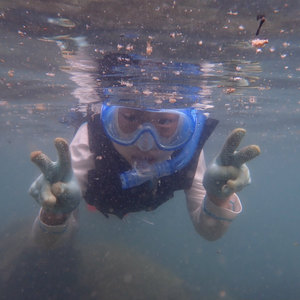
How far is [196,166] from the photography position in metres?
5.99

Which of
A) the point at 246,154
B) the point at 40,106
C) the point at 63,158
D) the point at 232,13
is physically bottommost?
the point at 40,106

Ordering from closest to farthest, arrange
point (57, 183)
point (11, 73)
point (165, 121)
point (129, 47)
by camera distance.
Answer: point (57, 183) < point (165, 121) < point (129, 47) < point (11, 73)

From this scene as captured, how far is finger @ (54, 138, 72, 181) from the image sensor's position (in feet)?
11.5

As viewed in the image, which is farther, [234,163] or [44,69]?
[44,69]

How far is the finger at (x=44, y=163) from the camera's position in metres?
3.50

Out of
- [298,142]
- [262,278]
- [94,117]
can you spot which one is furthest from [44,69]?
[262,278]

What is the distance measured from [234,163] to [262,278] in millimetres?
34275

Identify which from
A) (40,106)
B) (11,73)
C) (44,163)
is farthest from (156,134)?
(40,106)

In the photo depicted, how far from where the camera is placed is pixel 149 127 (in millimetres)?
5543

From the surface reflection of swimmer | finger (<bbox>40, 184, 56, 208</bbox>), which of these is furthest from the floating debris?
finger (<bbox>40, 184, 56, 208</bbox>)

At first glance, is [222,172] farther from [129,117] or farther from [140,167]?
[129,117]

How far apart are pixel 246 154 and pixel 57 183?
2526mm

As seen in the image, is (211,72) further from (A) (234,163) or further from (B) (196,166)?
(A) (234,163)

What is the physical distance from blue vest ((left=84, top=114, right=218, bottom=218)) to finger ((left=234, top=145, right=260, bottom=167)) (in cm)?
205
